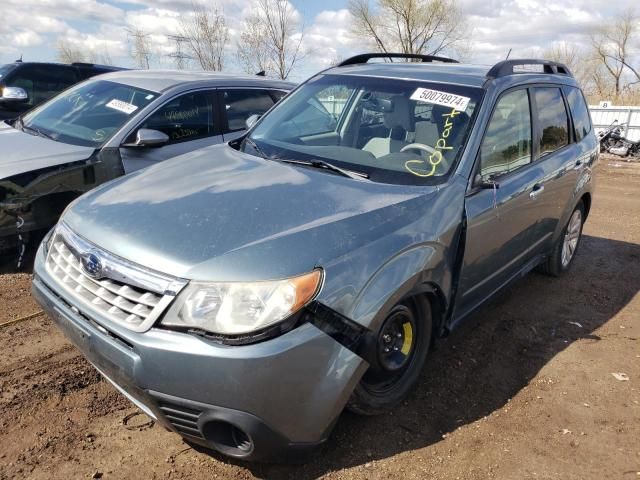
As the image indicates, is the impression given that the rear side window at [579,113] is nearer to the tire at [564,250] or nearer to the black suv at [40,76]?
the tire at [564,250]

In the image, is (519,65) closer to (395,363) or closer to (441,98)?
(441,98)

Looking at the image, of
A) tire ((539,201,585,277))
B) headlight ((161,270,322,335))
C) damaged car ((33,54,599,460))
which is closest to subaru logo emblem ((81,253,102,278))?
damaged car ((33,54,599,460))

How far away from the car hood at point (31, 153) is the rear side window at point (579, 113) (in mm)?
4263

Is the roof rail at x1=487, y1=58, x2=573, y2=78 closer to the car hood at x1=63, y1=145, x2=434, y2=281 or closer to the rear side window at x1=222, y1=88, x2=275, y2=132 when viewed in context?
the car hood at x1=63, y1=145, x2=434, y2=281

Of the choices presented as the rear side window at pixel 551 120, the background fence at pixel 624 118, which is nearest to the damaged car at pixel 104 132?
the rear side window at pixel 551 120

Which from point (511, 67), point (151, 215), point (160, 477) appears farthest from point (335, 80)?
point (160, 477)

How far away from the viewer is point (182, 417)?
213 cm

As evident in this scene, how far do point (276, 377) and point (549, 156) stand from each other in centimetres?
310

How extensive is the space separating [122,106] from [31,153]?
3.19ft

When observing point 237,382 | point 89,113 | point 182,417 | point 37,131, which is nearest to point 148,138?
point 89,113

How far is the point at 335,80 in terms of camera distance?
155 inches

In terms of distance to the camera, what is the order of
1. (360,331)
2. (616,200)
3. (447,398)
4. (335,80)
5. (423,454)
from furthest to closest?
(616,200), (335,80), (447,398), (423,454), (360,331)

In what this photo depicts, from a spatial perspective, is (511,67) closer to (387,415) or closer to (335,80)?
(335,80)

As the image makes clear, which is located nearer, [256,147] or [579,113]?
[256,147]
